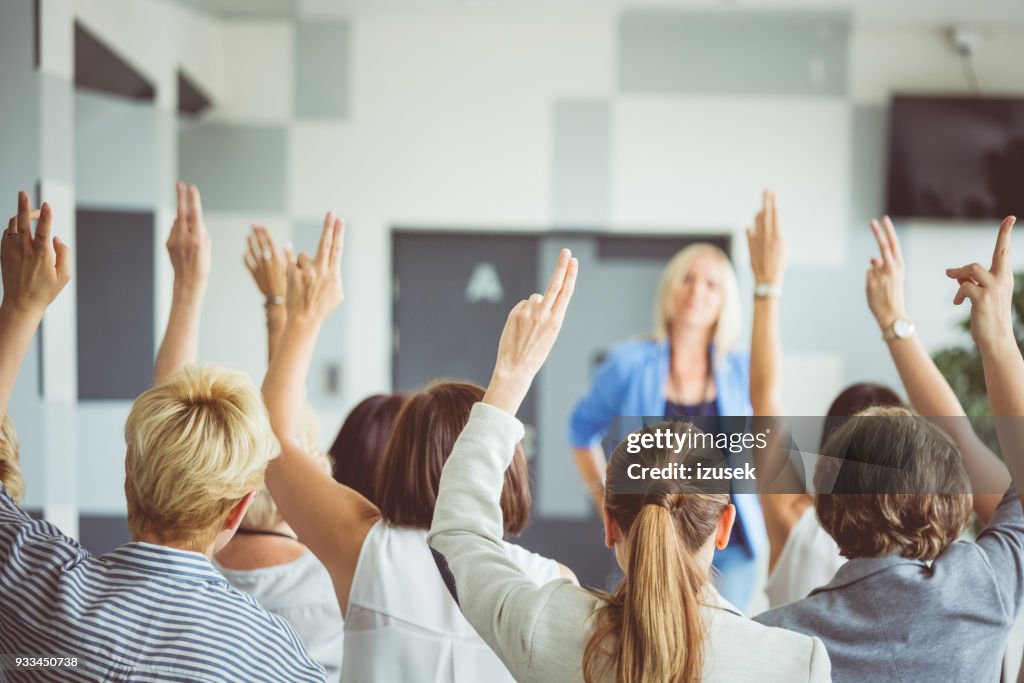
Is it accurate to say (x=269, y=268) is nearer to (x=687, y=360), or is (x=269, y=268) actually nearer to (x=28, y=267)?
(x=28, y=267)

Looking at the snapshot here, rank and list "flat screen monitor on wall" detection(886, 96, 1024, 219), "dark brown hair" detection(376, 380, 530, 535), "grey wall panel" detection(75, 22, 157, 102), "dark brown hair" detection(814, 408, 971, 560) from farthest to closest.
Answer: "flat screen monitor on wall" detection(886, 96, 1024, 219)
"grey wall panel" detection(75, 22, 157, 102)
"dark brown hair" detection(376, 380, 530, 535)
"dark brown hair" detection(814, 408, 971, 560)

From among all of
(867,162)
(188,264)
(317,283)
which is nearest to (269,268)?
(188,264)

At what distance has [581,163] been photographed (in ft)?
12.7

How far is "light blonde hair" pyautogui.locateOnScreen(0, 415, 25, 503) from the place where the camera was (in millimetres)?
1097

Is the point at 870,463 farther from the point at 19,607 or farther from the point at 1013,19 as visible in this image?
the point at 1013,19

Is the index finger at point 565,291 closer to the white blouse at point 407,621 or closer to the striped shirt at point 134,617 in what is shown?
the white blouse at point 407,621

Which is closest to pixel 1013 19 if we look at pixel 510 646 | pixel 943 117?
pixel 943 117

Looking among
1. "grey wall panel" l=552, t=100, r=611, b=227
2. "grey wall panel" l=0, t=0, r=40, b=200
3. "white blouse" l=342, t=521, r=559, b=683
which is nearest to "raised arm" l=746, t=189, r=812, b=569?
"white blouse" l=342, t=521, r=559, b=683

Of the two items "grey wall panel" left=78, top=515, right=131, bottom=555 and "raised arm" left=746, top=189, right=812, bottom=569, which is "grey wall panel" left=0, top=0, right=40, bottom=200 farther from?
"grey wall panel" left=78, top=515, right=131, bottom=555

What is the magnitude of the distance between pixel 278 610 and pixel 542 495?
2610mm

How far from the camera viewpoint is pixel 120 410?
3209mm

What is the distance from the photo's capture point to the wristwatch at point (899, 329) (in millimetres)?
1324

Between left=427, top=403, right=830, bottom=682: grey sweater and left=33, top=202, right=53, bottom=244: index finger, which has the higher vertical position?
left=33, top=202, right=53, bottom=244: index finger

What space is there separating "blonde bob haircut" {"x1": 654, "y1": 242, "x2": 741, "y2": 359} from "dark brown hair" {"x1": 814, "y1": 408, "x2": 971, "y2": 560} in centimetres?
159
